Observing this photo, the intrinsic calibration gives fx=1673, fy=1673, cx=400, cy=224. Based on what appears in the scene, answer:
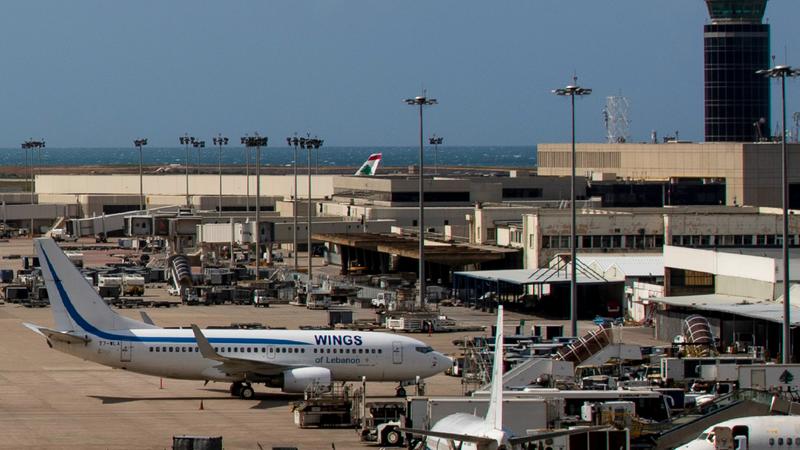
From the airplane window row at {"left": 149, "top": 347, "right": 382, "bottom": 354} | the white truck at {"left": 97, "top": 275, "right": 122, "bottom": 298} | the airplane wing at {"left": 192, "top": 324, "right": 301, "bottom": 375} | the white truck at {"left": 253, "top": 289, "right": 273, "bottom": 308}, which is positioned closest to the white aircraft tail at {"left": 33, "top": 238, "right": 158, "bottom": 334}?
the airplane window row at {"left": 149, "top": 347, "right": 382, "bottom": 354}

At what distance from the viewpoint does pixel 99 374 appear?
6981 cm

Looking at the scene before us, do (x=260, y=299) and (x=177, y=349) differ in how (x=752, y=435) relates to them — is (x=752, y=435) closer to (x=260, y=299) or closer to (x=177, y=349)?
(x=177, y=349)

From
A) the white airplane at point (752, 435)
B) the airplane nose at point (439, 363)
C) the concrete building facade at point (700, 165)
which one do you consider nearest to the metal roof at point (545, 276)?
the airplane nose at point (439, 363)

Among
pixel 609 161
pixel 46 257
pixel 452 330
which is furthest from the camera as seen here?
pixel 609 161

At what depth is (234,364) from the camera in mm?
61594

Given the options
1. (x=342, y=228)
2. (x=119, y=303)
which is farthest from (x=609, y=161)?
(x=119, y=303)

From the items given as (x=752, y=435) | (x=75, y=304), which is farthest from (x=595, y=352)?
(x=752, y=435)

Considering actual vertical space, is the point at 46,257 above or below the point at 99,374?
above

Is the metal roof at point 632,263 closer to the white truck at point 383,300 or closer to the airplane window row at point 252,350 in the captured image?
the white truck at point 383,300

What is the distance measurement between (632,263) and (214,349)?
48328 millimetres

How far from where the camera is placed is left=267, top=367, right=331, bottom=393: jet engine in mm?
61375

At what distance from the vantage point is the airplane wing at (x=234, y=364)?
6050 centimetres

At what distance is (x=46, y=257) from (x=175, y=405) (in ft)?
25.8

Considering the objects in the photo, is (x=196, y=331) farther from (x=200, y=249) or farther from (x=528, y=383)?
(x=200, y=249)
